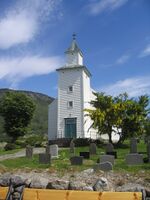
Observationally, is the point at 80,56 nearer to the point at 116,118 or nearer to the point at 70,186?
the point at 116,118

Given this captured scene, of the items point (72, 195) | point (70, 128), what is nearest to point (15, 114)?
point (70, 128)

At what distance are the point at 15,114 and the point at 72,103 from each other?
783 cm

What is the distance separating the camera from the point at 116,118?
38.2 metres

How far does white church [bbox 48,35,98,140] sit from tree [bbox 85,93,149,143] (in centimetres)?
820

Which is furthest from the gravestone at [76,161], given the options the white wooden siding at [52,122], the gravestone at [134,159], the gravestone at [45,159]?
the white wooden siding at [52,122]

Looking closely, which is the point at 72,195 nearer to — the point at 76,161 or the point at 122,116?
the point at 76,161

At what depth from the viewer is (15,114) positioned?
50656 mm

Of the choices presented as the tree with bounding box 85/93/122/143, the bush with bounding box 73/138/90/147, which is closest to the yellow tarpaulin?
the tree with bounding box 85/93/122/143

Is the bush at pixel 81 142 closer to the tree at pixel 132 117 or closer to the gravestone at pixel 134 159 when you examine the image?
the tree at pixel 132 117

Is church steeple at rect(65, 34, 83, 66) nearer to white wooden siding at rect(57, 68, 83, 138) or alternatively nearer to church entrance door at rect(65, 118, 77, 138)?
white wooden siding at rect(57, 68, 83, 138)

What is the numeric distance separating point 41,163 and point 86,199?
13.5 meters

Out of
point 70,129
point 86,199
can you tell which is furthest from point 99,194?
point 70,129

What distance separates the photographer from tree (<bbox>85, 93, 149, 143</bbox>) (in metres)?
38.1

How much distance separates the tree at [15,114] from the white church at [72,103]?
3449 mm
